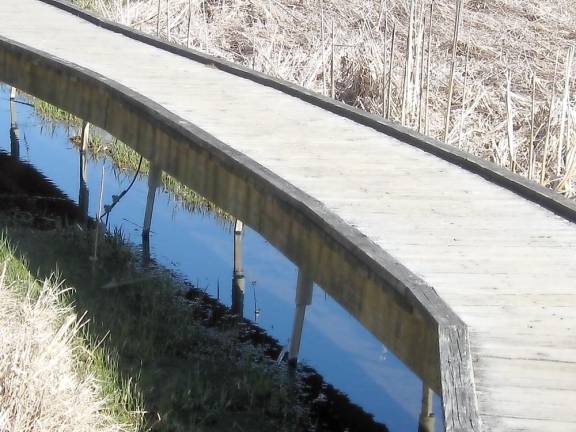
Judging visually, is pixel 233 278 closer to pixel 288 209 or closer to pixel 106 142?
pixel 288 209

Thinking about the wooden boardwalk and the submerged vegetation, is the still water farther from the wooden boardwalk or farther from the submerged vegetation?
the wooden boardwalk

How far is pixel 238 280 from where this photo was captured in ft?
27.1

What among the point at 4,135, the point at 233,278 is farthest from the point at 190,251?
the point at 4,135

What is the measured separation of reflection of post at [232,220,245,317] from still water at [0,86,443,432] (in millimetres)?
61

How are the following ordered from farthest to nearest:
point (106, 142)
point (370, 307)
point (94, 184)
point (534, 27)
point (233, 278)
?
point (534, 27)
point (106, 142)
point (94, 184)
point (233, 278)
point (370, 307)

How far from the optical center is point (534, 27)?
1471 centimetres

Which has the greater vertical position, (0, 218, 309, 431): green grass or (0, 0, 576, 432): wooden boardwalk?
(0, 0, 576, 432): wooden boardwalk

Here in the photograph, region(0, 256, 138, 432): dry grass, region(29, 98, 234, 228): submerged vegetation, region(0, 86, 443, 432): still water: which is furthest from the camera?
region(29, 98, 234, 228): submerged vegetation

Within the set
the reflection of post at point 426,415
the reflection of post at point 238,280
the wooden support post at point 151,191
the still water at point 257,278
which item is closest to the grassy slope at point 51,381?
the reflection of post at point 426,415

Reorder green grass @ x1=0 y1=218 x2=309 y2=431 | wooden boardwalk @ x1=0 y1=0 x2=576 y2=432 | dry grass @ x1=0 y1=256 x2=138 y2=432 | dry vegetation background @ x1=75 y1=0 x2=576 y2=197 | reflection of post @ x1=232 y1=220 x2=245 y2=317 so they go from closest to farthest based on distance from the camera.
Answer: wooden boardwalk @ x1=0 y1=0 x2=576 y2=432
dry grass @ x1=0 y1=256 x2=138 y2=432
green grass @ x1=0 y1=218 x2=309 y2=431
reflection of post @ x1=232 y1=220 x2=245 y2=317
dry vegetation background @ x1=75 y1=0 x2=576 y2=197

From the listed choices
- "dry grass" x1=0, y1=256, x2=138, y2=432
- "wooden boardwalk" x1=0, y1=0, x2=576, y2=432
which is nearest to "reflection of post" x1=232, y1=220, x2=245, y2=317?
"wooden boardwalk" x1=0, y1=0, x2=576, y2=432

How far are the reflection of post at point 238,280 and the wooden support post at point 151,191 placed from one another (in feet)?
2.53

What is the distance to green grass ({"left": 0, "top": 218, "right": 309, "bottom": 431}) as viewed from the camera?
5.62 meters

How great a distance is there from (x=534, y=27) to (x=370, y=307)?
35.8ft
